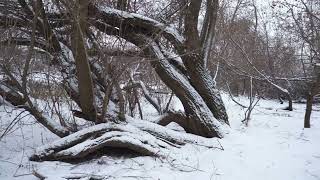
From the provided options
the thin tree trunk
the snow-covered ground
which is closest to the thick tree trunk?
the snow-covered ground

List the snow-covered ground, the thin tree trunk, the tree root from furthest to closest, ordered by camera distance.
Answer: the thin tree trunk → the tree root → the snow-covered ground

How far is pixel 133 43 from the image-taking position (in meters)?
7.48

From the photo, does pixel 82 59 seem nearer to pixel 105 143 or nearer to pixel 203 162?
pixel 105 143

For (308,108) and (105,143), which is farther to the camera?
(308,108)

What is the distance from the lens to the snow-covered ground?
4.99 meters

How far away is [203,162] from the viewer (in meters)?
5.60

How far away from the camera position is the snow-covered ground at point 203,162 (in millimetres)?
4988

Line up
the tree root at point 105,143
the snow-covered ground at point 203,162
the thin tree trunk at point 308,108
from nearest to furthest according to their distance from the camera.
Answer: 1. the snow-covered ground at point 203,162
2. the tree root at point 105,143
3. the thin tree trunk at point 308,108

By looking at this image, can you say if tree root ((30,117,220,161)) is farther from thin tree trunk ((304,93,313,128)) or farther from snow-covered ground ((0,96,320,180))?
thin tree trunk ((304,93,313,128))

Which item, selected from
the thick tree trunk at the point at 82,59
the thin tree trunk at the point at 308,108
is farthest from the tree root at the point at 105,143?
the thin tree trunk at the point at 308,108

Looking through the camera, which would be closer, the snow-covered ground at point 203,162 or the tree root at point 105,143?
the snow-covered ground at point 203,162

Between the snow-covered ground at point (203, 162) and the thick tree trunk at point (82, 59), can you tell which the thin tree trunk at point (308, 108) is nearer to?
the snow-covered ground at point (203, 162)

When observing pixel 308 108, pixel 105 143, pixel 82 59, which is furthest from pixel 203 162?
pixel 308 108

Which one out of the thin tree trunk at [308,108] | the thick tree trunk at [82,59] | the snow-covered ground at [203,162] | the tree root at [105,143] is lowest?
the snow-covered ground at [203,162]
